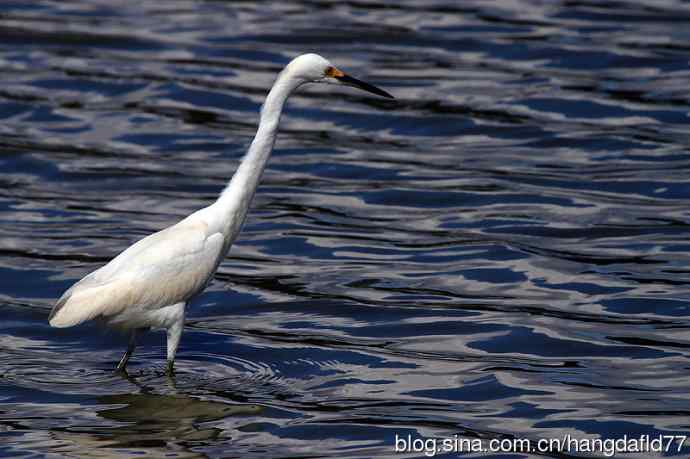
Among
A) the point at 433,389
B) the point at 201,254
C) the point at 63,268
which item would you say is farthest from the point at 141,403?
the point at 63,268

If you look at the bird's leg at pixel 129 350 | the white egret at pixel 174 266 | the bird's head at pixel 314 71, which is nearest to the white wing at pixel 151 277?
the white egret at pixel 174 266

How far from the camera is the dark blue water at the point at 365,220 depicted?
28.4 feet

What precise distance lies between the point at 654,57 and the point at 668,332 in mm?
7160

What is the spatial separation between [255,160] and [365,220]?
3425 mm

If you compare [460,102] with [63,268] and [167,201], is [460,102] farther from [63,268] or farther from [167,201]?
[63,268]

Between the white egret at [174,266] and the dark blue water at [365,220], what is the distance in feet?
1.64

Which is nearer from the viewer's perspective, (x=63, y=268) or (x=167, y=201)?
(x=63, y=268)

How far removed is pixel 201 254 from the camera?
911 centimetres

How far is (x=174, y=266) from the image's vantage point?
8.98 m

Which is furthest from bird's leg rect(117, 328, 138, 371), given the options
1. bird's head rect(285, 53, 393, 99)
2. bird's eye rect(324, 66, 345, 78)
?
bird's eye rect(324, 66, 345, 78)

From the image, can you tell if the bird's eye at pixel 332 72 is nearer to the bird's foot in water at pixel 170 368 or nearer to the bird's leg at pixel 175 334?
the bird's leg at pixel 175 334

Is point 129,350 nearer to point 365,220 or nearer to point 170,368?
point 170,368

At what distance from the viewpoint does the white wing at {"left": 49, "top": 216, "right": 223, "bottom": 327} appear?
8852mm

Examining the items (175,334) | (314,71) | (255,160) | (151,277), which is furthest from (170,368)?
(314,71)
